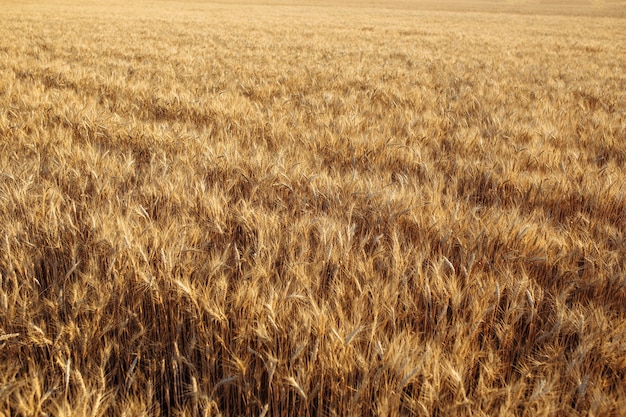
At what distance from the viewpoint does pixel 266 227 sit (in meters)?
1.47

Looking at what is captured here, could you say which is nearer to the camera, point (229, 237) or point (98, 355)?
point (98, 355)

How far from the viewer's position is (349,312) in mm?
1120

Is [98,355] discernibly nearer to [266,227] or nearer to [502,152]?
[266,227]

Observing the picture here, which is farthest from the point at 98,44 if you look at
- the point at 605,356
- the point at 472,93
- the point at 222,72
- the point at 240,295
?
the point at 605,356

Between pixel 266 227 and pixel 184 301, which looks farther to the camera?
pixel 266 227

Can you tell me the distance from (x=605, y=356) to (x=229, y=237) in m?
1.26

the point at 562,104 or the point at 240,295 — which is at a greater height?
the point at 562,104

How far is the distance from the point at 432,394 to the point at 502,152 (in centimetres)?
226

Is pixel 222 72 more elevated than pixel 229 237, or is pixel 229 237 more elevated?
pixel 222 72

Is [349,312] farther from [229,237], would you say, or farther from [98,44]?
[98,44]

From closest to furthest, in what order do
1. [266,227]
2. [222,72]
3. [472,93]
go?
[266,227] → [472,93] → [222,72]

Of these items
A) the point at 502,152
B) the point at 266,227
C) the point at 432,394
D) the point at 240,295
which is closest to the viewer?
the point at 432,394

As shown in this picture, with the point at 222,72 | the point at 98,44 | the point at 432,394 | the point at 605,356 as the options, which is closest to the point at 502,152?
the point at 605,356

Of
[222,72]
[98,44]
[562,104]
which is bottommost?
[562,104]
